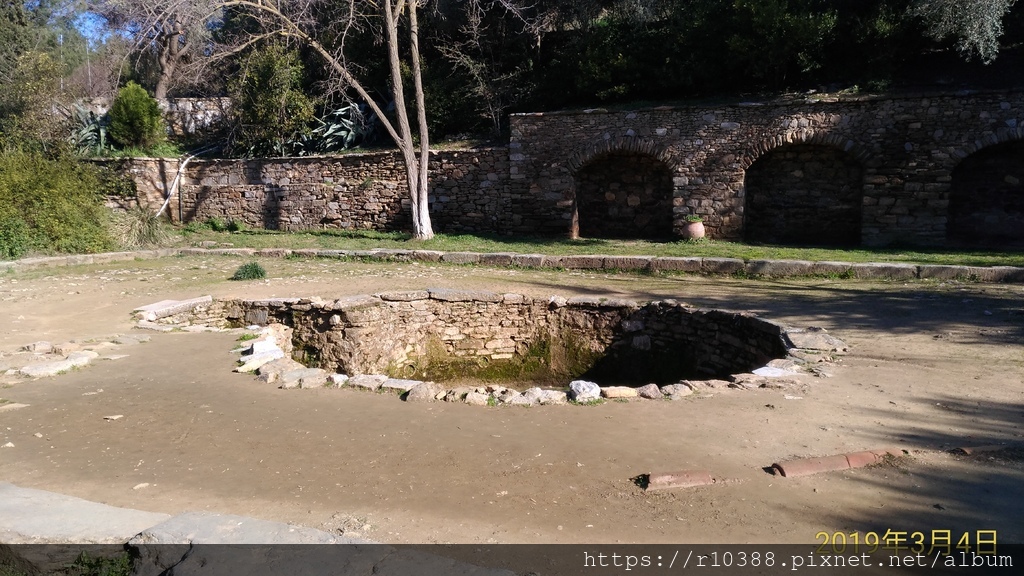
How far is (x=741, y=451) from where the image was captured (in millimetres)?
4555

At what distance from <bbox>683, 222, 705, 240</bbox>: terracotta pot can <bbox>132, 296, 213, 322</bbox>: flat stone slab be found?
952 cm

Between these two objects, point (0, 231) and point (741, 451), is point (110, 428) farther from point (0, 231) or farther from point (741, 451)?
point (0, 231)

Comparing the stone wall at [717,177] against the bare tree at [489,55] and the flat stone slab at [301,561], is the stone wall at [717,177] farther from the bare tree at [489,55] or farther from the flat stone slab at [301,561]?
the flat stone slab at [301,561]

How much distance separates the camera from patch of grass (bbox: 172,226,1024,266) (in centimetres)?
1240

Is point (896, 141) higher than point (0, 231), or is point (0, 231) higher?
point (896, 141)

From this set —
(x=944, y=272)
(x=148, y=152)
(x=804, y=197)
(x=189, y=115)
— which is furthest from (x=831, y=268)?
(x=189, y=115)

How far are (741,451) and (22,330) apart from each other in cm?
770

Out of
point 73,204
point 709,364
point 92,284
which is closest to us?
point 709,364

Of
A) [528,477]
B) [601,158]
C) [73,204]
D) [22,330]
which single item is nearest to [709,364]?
[528,477]

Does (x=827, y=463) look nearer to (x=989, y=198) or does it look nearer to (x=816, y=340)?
(x=816, y=340)

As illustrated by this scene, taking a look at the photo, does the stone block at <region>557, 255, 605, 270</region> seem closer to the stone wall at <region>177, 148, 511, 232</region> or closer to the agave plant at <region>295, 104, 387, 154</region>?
the stone wall at <region>177, 148, 511, 232</region>

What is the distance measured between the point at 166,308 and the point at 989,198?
1424 centimetres

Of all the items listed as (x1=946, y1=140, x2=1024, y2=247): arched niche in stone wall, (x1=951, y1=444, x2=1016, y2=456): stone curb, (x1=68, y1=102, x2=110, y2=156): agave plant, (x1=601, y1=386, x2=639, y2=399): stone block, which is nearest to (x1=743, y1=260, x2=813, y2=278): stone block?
(x1=946, y1=140, x2=1024, y2=247): arched niche in stone wall

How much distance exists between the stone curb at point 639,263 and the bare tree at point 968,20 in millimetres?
5822
